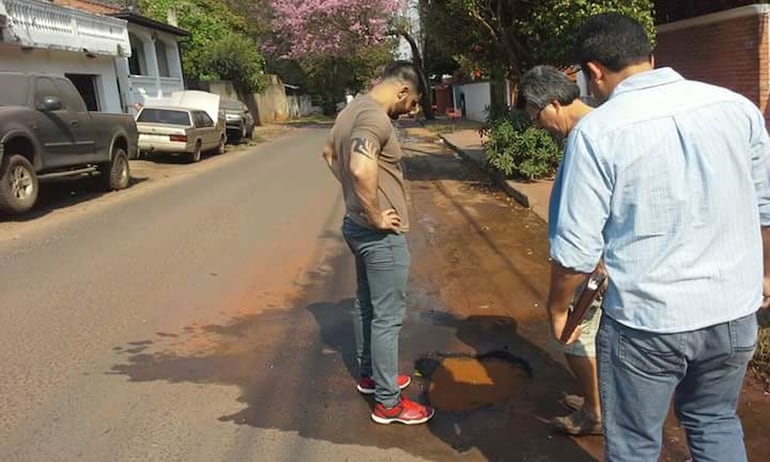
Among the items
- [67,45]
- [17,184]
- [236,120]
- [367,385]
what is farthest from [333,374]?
[236,120]

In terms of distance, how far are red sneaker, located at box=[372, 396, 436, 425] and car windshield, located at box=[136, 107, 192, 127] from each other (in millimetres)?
15528

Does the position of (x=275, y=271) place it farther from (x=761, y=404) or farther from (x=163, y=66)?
(x=163, y=66)

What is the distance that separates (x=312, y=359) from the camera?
173 inches

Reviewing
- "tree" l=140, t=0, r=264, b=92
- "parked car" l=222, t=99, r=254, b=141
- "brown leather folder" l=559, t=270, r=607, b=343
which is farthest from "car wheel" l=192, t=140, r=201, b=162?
"brown leather folder" l=559, t=270, r=607, b=343

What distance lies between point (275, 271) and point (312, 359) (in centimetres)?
238

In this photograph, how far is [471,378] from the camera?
403 centimetres

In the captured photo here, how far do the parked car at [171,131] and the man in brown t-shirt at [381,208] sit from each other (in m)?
14.7

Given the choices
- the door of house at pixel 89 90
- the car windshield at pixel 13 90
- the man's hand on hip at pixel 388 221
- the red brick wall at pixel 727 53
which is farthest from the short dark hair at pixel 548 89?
the door of house at pixel 89 90

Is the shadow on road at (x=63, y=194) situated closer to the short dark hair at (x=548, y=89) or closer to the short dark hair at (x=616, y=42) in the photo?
the short dark hair at (x=548, y=89)

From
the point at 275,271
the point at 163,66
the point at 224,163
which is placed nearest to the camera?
the point at 275,271

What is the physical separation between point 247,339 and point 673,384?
11.1 ft

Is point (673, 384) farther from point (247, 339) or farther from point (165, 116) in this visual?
point (165, 116)

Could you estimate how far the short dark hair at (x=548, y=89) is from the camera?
9.56 feet

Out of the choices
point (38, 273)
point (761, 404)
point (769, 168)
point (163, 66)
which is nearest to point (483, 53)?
point (38, 273)
